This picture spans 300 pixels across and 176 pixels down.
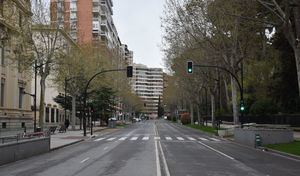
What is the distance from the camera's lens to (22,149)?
24.8 m

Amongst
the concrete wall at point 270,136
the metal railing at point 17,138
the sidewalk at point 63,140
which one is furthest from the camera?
the concrete wall at point 270,136

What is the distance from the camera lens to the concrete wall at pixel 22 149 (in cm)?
2187

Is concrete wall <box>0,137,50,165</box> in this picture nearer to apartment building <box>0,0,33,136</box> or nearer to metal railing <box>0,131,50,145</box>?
metal railing <box>0,131,50,145</box>

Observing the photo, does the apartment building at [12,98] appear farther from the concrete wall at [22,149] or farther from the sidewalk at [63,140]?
the concrete wall at [22,149]

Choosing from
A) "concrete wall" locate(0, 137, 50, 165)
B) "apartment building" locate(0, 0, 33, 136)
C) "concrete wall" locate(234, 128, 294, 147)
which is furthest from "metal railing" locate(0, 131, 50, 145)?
"apartment building" locate(0, 0, 33, 136)

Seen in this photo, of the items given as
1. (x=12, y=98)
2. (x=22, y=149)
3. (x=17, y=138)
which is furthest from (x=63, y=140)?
(x=12, y=98)

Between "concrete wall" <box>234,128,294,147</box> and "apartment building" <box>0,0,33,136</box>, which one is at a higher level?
"apartment building" <box>0,0,33,136</box>

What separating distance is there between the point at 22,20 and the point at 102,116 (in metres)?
46.6

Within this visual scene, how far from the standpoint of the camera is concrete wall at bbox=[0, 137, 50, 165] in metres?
21.9

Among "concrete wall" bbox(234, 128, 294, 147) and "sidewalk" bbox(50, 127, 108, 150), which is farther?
"concrete wall" bbox(234, 128, 294, 147)

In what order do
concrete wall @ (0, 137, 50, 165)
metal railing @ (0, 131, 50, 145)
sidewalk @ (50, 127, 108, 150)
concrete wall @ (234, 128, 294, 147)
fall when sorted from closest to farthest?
concrete wall @ (0, 137, 50, 165) < metal railing @ (0, 131, 50, 145) < sidewalk @ (50, 127, 108, 150) < concrete wall @ (234, 128, 294, 147)

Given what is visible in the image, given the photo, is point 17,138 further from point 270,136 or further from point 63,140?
point 270,136

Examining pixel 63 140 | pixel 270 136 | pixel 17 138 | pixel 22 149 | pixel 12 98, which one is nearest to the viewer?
pixel 17 138

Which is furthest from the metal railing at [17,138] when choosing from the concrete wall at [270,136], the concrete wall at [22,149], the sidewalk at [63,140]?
the concrete wall at [270,136]
